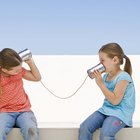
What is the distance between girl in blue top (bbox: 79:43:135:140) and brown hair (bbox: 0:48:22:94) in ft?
1.02

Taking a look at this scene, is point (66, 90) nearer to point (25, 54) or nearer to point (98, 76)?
point (25, 54)

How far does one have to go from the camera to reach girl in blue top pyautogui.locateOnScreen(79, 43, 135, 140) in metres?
1.49

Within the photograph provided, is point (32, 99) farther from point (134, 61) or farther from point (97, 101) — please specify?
point (134, 61)

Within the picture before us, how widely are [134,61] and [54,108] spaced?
0.70m

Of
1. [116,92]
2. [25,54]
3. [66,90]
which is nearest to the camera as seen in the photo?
[116,92]

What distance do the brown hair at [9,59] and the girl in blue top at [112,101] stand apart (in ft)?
1.02

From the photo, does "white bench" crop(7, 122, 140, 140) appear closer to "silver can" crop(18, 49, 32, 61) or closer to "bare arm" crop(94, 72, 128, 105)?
"bare arm" crop(94, 72, 128, 105)

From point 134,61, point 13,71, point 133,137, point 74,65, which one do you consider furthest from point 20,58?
point 134,61

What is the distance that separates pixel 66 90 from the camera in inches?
108

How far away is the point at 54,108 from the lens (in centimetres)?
266

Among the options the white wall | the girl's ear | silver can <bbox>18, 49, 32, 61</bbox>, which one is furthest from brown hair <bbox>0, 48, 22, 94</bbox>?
the white wall

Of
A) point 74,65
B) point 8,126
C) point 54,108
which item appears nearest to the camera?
point 8,126

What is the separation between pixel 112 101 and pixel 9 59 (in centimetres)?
43

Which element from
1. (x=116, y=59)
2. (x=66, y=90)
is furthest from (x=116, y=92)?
(x=66, y=90)
